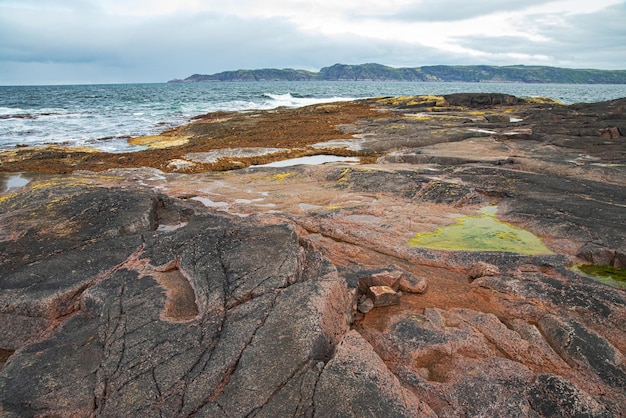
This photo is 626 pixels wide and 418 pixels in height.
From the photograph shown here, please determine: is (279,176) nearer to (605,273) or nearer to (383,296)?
(383,296)

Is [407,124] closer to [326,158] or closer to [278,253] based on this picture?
[326,158]

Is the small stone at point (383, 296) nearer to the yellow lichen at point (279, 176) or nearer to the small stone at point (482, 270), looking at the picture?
the small stone at point (482, 270)

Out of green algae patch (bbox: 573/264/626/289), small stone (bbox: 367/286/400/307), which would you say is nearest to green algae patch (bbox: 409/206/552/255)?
green algae patch (bbox: 573/264/626/289)

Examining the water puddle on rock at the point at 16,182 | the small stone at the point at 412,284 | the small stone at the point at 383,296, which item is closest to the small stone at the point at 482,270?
the small stone at the point at 412,284

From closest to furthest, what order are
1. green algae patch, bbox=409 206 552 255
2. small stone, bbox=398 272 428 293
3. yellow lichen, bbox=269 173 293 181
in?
small stone, bbox=398 272 428 293 < green algae patch, bbox=409 206 552 255 < yellow lichen, bbox=269 173 293 181

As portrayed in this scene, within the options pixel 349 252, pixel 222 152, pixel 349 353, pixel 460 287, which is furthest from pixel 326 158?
pixel 349 353

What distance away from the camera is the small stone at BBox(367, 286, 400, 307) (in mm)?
7133

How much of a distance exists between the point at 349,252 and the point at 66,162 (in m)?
20.4

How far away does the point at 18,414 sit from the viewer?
4625 mm

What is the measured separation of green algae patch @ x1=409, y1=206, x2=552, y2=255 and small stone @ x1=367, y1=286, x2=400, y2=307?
9.31ft

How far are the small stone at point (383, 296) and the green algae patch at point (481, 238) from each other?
9.31ft

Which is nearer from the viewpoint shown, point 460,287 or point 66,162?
point 460,287

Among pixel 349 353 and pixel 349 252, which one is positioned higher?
pixel 349 353

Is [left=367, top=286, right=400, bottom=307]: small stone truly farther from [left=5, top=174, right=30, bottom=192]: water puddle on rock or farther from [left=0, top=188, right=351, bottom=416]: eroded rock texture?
[left=5, top=174, right=30, bottom=192]: water puddle on rock
